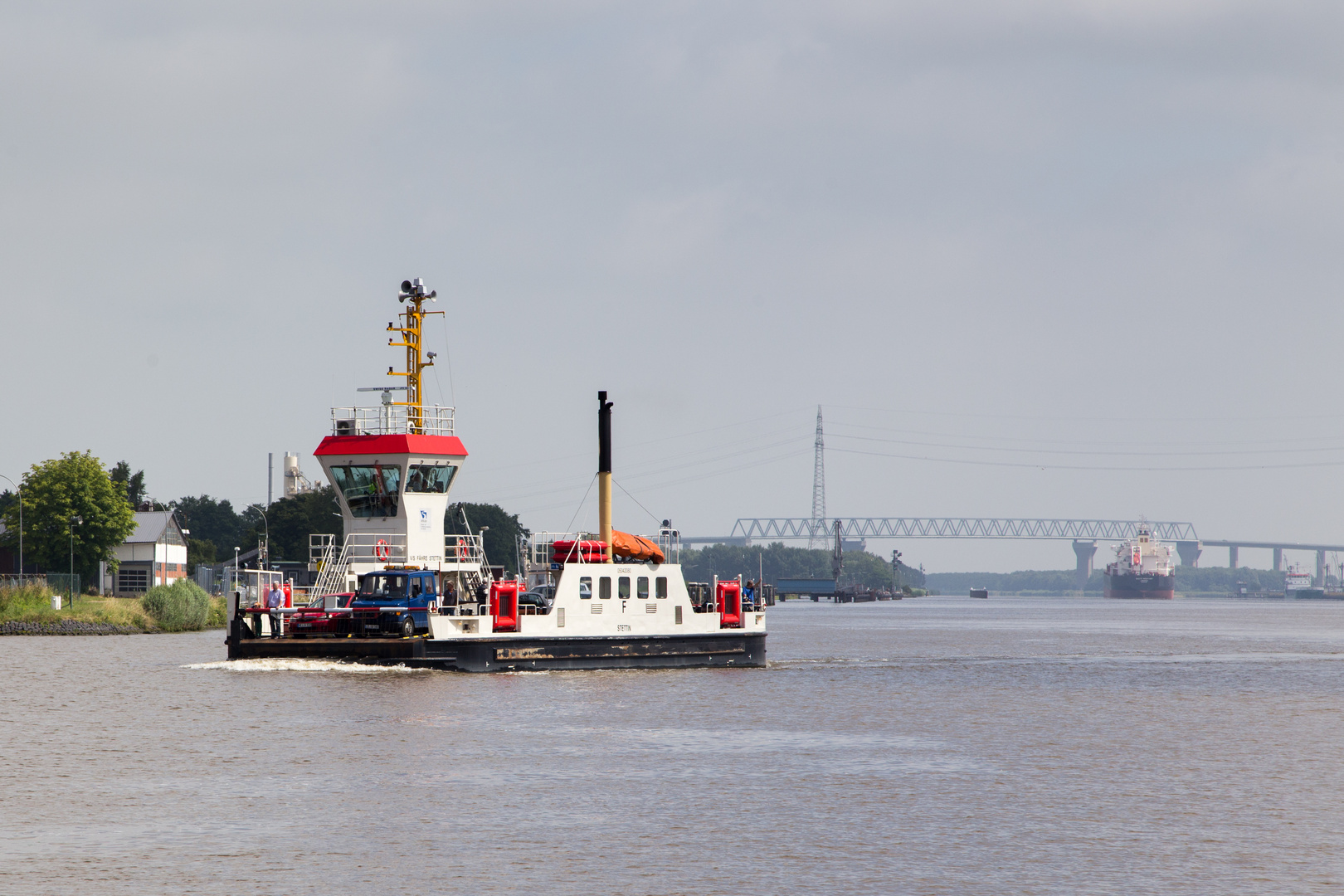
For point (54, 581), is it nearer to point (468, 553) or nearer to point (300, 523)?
point (300, 523)

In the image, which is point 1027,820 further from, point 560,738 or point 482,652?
point 482,652

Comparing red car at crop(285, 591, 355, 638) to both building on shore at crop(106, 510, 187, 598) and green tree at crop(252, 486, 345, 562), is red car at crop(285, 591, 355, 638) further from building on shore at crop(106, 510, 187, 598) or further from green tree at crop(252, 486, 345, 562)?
green tree at crop(252, 486, 345, 562)

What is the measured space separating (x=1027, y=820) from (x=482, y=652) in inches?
1004

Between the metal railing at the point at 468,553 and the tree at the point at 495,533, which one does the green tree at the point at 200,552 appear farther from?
the metal railing at the point at 468,553

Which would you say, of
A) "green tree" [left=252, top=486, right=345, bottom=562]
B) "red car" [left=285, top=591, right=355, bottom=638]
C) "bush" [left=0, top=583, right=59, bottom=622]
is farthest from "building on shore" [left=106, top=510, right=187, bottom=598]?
"red car" [left=285, top=591, right=355, bottom=638]

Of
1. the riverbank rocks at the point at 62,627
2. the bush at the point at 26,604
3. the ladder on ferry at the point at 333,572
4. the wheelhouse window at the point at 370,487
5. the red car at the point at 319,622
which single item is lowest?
the riverbank rocks at the point at 62,627

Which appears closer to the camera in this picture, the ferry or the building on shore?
the ferry

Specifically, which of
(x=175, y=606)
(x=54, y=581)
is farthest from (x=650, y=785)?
(x=54, y=581)

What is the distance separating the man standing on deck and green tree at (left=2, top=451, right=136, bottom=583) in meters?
54.9

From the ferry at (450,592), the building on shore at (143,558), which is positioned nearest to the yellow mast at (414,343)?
the ferry at (450,592)

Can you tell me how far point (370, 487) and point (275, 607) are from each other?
6.16 m

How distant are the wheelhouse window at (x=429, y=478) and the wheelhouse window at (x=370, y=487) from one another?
0.48 m

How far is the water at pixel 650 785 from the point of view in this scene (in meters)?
20.1

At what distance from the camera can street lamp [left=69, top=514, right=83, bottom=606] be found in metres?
93.0
